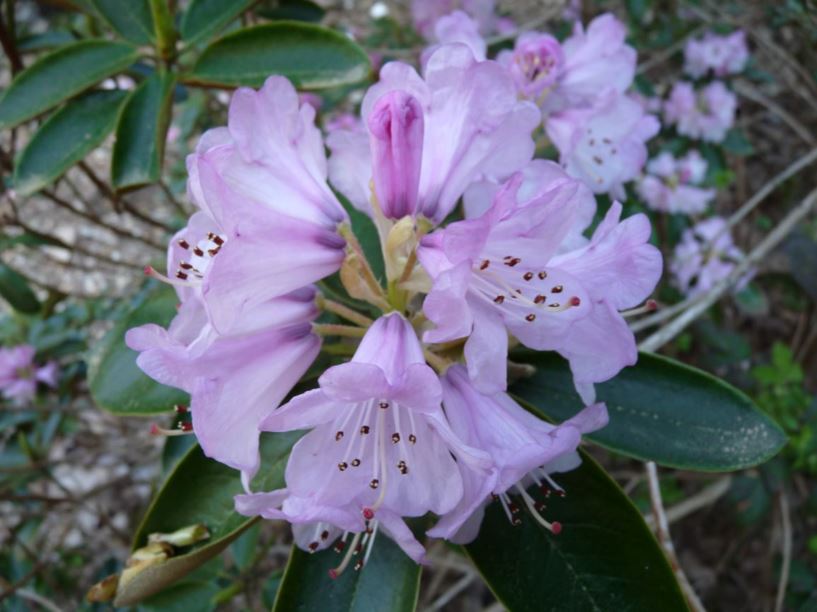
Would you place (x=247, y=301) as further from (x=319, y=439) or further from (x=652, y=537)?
(x=652, y=537)

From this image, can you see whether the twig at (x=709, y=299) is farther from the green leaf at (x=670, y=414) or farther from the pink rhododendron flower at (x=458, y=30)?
the pink rhododendron flower at (x=458, y=30)

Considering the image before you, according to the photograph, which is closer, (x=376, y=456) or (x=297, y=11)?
(x=376, y=456)

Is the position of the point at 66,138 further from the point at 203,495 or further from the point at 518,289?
the point at 518,289

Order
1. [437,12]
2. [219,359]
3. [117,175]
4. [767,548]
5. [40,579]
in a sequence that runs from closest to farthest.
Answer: [219,359] → [117,175] → [40,579] → [767,548] → [437,12]

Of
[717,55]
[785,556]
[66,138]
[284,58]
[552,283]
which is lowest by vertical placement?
[785,556]

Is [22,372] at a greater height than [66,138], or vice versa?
[66,138]

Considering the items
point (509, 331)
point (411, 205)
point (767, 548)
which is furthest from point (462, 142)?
point (767, 548)

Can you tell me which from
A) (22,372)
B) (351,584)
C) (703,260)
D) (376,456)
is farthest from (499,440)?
(703,260)

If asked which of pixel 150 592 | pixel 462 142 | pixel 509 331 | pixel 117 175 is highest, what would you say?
pixel 462 142
